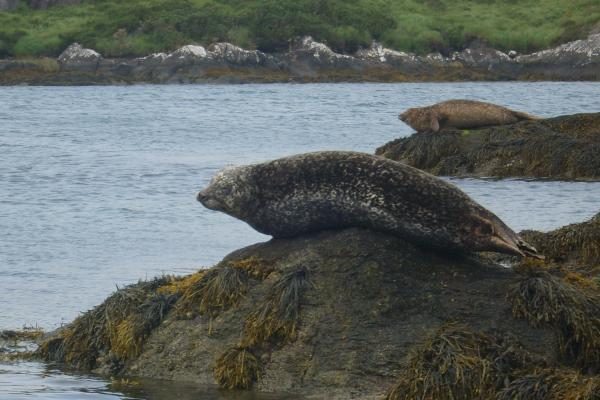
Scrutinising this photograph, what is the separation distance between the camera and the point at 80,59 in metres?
56.1

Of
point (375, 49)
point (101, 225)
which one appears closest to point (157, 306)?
point (101, 225)

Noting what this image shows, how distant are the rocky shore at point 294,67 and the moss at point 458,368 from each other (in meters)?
46.4

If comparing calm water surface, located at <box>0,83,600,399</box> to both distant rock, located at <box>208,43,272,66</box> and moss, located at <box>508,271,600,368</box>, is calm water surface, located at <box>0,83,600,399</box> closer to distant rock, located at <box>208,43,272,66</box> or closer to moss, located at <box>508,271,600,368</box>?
moss, located at <box>508,271,600,368</box>

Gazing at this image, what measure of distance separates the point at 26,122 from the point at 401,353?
98.9 feet

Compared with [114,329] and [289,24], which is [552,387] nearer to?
[114,329]

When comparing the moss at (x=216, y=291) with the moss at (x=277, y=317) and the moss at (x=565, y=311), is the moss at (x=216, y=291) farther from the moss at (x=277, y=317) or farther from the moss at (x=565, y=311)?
the moss at (x=565, y=311)

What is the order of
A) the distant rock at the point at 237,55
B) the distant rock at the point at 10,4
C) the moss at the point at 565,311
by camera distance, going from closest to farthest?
the moss at the point at 565,311 < the distant rock at the point at 237,55 < the distant rock at the point at 10,4

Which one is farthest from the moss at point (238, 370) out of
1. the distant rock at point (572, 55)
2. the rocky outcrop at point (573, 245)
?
the distant rock at point (572, 55)

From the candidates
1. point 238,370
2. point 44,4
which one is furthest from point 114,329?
point 44,4

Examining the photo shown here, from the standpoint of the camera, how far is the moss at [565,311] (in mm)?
7328

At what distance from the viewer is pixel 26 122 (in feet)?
119

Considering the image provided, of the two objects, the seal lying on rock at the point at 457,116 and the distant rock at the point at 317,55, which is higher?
the seal lying on rock at the point at 457,116

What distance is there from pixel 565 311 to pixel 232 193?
2.43m

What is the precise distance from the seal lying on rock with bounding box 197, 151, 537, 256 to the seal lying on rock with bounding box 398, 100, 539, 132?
12.0m
